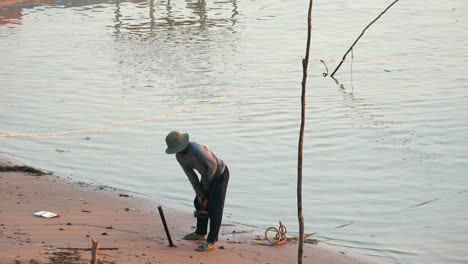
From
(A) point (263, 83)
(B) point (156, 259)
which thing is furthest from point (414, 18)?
(B) point (156, 259)

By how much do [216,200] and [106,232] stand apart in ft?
4.25

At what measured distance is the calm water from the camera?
10625 millimetres

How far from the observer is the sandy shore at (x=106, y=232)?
773 cm

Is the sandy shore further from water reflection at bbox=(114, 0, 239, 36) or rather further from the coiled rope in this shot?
water reflection at bbox=(114, 0, 239, 36)

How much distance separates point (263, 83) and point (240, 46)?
14.9ft

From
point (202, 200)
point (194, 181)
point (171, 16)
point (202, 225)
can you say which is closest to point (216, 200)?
point (202, 200)

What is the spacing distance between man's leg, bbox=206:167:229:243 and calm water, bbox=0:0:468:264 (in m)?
1.81

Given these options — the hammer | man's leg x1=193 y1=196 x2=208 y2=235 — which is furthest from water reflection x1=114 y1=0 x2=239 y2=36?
the hammer

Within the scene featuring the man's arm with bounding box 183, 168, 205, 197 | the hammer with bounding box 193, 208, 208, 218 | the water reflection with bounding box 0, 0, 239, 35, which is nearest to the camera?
the man's arm with bounding box 183, 168, 205, 197

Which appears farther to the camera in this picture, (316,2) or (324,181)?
(316,2)

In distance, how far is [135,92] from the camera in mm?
17453

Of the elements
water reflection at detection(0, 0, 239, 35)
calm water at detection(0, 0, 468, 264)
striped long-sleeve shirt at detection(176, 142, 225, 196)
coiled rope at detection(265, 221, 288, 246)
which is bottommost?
water reflection at detection(0, 0, 239, 35)

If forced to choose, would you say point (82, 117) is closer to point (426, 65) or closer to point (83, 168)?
point (83, 168)

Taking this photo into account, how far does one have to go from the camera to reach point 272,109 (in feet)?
51.3
